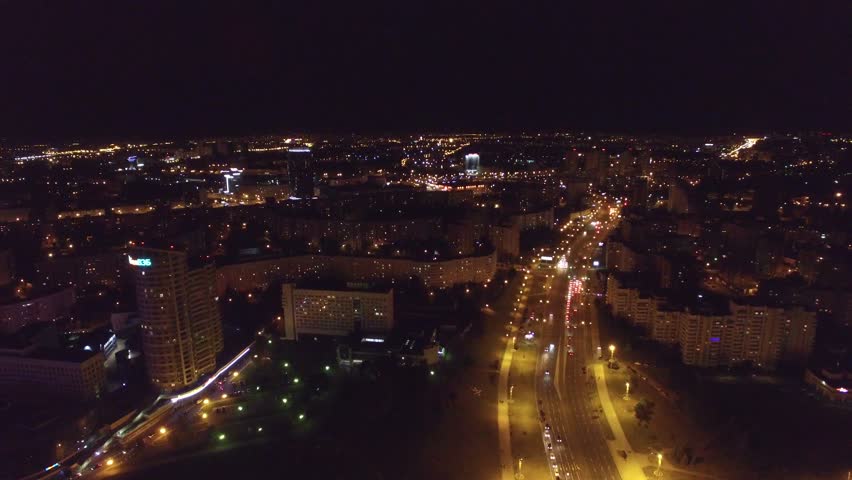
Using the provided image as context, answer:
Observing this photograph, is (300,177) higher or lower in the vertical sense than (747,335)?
higher

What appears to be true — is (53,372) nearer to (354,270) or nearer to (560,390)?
(354,270)

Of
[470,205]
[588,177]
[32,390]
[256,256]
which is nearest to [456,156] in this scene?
[588,177]

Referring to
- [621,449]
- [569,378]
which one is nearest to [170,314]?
[569,378]

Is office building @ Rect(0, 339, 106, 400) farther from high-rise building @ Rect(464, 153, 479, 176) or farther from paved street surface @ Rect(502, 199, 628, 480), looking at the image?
high-rise building @ Rect(464, 153, 479, 176)

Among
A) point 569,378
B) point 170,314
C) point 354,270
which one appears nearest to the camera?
point 170,314

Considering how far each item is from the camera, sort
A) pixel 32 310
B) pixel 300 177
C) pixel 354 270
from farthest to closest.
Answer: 1. pixel 300 177
2. pixel 354 270
3. pixel 32 310

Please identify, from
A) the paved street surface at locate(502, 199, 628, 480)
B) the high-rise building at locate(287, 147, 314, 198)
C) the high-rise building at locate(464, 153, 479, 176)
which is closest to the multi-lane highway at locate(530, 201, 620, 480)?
the paved street surface at locate(502, 199, 628, 480)

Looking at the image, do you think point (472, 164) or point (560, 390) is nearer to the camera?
point (560, 390)

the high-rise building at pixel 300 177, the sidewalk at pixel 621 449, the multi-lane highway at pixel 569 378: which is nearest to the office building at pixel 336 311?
the multi-lane highway at pixel 569 378
